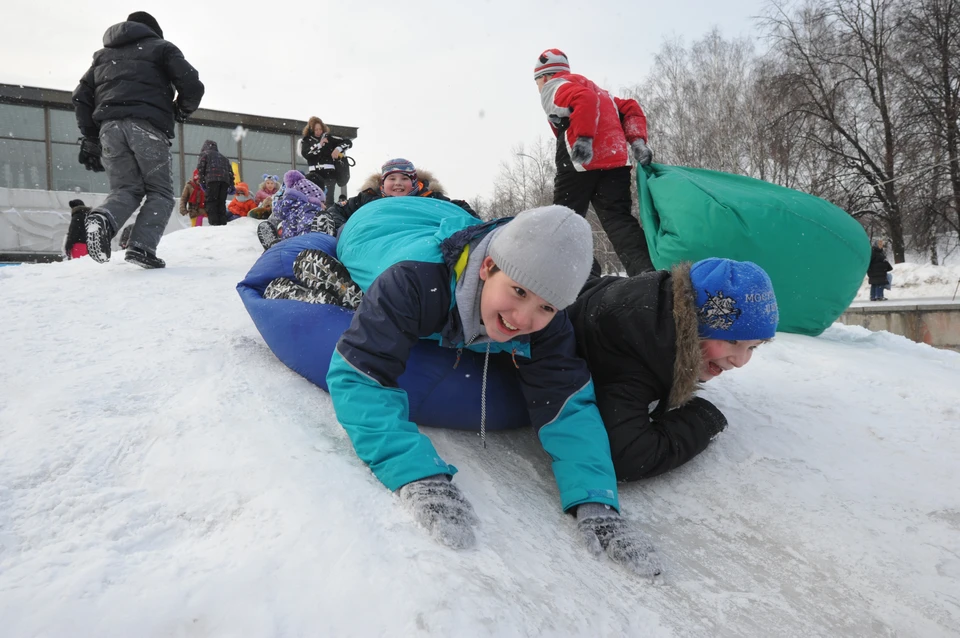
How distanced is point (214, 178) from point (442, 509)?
8.44 metres

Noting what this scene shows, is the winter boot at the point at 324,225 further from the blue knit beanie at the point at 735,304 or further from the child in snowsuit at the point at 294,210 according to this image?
the blue knit beanie at the point at 735,304

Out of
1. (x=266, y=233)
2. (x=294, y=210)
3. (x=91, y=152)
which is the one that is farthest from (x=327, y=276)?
(x=266, y=233)

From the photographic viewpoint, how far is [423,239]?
1.79m

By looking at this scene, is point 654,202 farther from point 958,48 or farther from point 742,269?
point 958,48

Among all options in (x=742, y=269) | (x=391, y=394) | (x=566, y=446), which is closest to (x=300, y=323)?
(x=391, y=394)

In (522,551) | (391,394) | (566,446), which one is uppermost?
(391,394)

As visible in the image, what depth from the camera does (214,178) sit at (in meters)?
8.47

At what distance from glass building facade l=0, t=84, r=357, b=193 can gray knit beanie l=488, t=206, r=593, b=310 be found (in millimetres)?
15897

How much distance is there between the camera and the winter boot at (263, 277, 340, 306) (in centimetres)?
209

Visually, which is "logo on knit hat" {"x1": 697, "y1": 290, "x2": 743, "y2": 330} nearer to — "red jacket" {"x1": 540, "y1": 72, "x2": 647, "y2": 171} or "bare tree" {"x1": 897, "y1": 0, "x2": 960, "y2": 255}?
"red jacket" {"x1": 540, "y1": 72, "x2": 647, "y2": 171}

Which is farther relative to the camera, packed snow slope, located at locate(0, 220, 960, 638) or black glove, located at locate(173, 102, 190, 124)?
black glove, located at locate(173, 102, 190, 124)

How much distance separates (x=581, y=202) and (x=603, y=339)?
1.91 meters

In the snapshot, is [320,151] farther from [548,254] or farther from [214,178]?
[548,254]

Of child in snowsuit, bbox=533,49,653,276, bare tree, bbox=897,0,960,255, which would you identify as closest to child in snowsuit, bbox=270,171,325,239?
child in snowsuit, bbox=533,49,653,276
